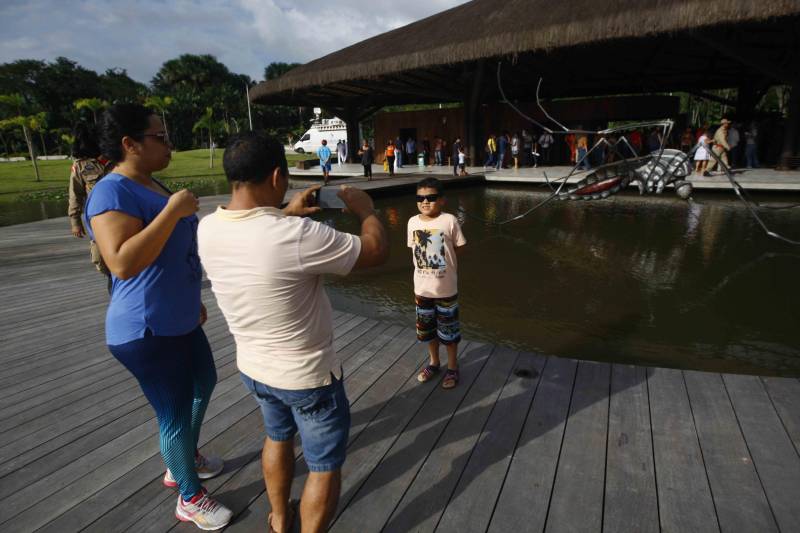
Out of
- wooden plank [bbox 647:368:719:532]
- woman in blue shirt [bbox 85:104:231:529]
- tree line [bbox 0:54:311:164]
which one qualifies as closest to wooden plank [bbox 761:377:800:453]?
wooden plank [bbox 647:368:719:532]

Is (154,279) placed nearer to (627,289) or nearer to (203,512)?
(203,512)

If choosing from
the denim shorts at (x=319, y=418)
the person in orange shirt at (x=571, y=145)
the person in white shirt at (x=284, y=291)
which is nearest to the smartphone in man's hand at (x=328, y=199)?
the person in white shirt at (x=284, y=291)

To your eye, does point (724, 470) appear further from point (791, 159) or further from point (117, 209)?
point (791, 159)

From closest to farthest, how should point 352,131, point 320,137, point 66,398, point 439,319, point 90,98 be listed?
point 66,398
point 439,319
point 352,131
point 320,137
point 90,98

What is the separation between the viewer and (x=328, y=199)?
170 cm

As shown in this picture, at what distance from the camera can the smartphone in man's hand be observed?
167 centimetres

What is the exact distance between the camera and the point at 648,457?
221 cm

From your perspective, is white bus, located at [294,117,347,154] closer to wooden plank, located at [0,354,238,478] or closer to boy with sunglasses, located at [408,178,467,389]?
boy with sunglasses, located at [408,178,467,389]

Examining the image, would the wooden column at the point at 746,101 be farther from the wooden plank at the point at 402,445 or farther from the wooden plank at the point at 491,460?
the wooden plank at the point at 402,445

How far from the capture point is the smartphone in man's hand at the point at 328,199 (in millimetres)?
1672

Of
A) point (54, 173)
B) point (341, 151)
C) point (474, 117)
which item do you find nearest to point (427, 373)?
point (474, 117)

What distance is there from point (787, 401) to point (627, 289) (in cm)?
374

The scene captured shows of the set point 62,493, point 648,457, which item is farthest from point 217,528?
point 648,457

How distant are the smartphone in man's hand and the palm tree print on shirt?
1.32 m
